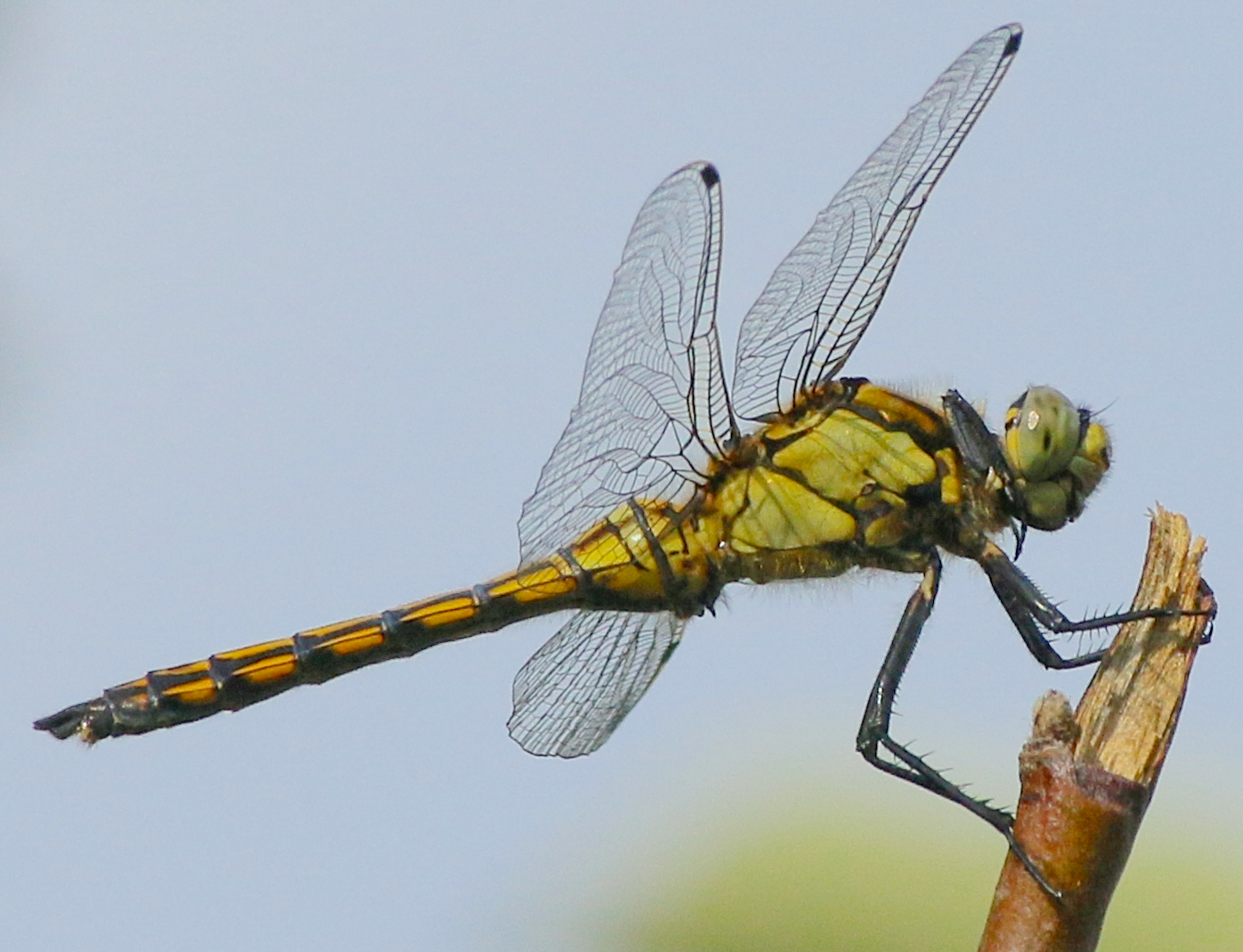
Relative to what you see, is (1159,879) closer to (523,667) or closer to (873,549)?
(873,549)

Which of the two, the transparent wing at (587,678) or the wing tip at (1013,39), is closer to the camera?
the wing tip at (1013,39)

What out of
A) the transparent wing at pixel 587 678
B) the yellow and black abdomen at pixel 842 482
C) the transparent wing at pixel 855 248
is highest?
the transparent wing at pixel 855 248

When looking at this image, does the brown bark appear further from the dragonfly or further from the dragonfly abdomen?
the dragonfly abdomen

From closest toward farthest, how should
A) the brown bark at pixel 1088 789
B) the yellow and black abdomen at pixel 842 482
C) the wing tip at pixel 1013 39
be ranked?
the brown bark at pixel 1088 789 → the wing tip at pixel 1013 39 → the yellow and black abdomen at pixel 842 482

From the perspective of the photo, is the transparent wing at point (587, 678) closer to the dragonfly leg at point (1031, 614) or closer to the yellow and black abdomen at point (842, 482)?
the yellow and black abdomen at point (842, 482)

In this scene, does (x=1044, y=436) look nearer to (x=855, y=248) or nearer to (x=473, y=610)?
(x=855, y=248)

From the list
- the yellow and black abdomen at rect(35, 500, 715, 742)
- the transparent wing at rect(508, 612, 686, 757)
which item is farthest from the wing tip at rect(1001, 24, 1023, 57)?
the transparent wing at rect(508, 612, 686, 757)

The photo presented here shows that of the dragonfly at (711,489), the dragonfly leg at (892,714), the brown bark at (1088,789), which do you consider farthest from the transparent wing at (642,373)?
the brown bark at (1088,789)

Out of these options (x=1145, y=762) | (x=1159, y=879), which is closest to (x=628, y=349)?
(x=1145, y=762)
